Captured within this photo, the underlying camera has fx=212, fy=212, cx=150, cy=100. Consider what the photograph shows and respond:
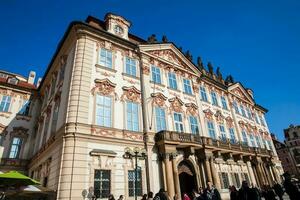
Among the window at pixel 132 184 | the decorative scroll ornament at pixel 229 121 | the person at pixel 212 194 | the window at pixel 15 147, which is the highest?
the decorative scroll ornament at pixel 229 121

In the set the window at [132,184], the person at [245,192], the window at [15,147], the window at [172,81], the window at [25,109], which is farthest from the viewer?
the window at [25,109]

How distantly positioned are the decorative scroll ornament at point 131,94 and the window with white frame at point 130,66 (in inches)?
69.0

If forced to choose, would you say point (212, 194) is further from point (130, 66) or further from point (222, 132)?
point (222, 132)

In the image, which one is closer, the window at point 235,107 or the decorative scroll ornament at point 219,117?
the decorative scroll ornament at point 219,117

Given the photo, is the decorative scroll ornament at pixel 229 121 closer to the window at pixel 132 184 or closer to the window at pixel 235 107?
the window at pixel 235 107

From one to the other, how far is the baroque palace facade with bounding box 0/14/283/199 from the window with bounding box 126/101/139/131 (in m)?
0.08

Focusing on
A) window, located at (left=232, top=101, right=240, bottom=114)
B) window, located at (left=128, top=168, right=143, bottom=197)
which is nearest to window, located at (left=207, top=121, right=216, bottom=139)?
window, located at (left=232, top=101, right=240, bottom=114)

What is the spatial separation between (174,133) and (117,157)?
5408 mm

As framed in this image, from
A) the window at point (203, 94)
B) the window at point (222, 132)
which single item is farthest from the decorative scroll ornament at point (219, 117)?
the window at point (203, 94)

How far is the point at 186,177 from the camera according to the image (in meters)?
20.3

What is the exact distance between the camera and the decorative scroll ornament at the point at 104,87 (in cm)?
1659

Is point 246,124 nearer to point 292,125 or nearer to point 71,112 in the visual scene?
point 71,112

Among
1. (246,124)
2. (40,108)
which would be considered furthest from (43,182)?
(246,124)

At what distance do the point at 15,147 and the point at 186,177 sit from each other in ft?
61.5
